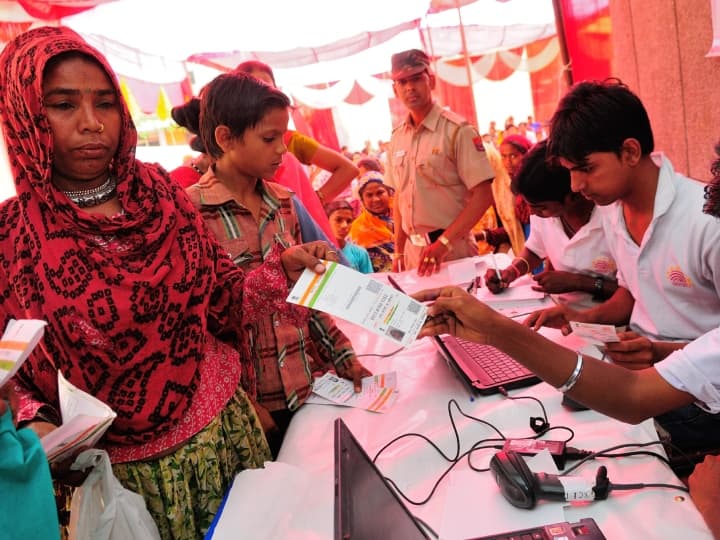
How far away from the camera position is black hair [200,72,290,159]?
61.1 inches

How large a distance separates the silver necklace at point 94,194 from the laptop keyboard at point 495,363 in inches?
40.7

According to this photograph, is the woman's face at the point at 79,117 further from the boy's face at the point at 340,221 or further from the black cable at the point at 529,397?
the boy's face at the point at 340,221

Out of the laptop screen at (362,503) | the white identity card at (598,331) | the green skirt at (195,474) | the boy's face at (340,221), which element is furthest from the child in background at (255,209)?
the boy's face at (340,221)

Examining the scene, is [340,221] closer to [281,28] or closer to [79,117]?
[281,28]

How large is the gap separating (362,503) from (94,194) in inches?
36.3

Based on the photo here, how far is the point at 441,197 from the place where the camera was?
3.01 metres

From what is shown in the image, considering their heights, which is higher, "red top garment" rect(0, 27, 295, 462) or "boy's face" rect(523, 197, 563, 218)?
"red top garment" rect(0, 27, 295, 462)

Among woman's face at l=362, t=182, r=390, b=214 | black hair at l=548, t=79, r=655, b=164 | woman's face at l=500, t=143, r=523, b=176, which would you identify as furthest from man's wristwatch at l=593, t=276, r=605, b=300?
woman's face at l=500, t=143, r=523, b=176

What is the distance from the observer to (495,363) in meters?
1.53

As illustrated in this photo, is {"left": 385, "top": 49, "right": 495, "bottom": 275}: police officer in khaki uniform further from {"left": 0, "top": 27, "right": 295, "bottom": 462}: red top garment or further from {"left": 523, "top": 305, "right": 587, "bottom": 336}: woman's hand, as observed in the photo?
{"left": 0, "top": 27, "right": 295, "bottom": 462}: red top garment

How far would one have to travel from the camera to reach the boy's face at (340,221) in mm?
4246

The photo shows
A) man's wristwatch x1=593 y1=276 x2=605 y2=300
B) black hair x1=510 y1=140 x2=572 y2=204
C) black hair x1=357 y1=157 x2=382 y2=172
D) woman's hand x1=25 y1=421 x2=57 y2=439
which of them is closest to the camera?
woman's hand x1=25 y1=421 x2=57 y2=439

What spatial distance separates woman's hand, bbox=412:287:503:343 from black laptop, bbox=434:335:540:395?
313 mm

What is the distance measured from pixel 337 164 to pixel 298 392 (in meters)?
1.78
